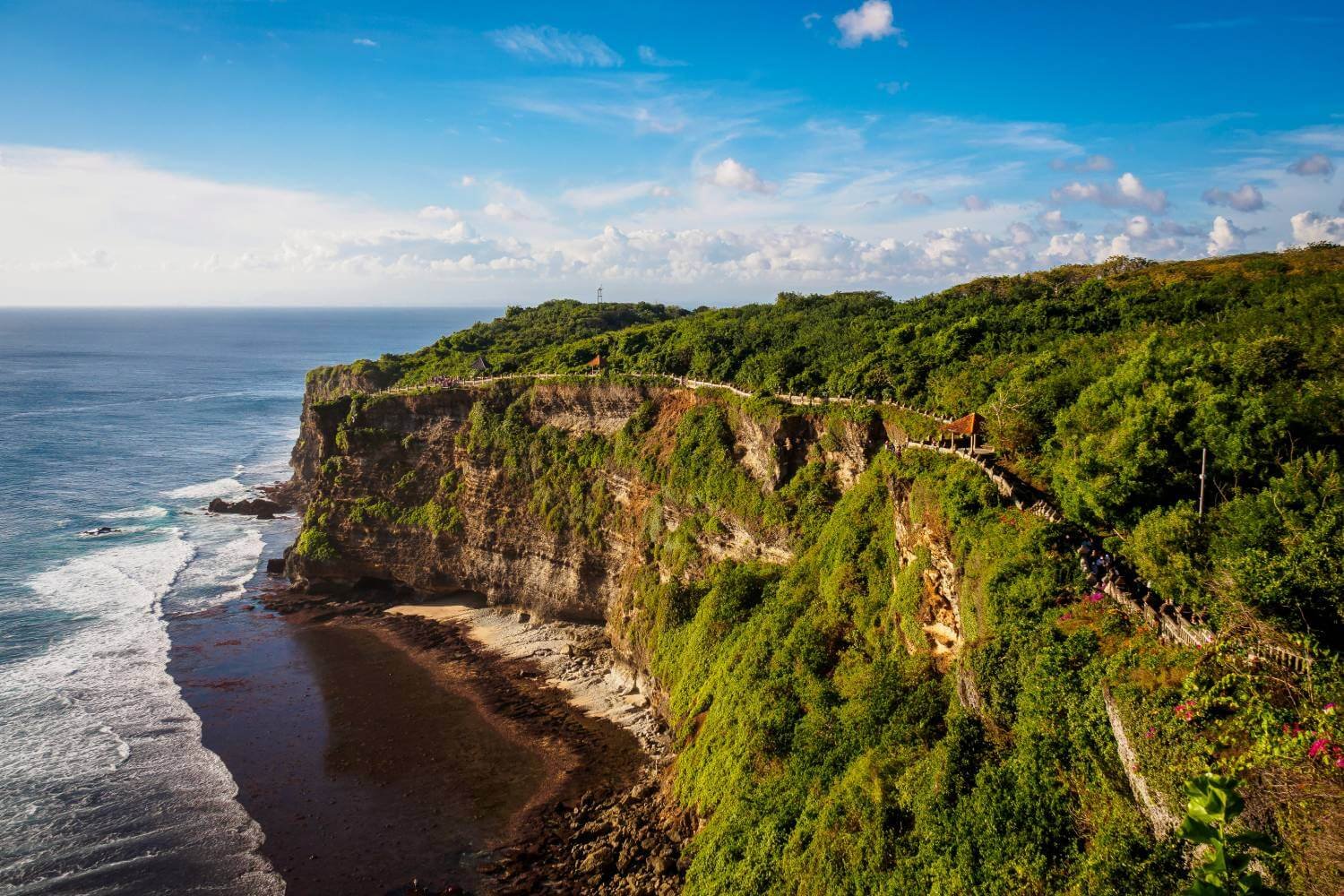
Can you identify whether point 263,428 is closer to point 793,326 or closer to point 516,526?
point 516,526

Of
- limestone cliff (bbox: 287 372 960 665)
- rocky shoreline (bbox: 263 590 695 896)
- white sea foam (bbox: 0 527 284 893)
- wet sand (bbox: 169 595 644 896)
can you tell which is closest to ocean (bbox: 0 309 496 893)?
white sea foam (bbox: 0 527 284 893)

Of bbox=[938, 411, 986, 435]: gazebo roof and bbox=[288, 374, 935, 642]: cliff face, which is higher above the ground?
bbox=[938, 411, 986, 435]: gazebo roof

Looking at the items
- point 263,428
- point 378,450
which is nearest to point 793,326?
point 378,450

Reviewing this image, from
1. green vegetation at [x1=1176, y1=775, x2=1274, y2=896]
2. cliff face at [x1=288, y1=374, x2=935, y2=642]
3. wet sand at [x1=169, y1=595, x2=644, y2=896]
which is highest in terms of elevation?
green vegetation at [x1=1176, y1=775, x2=1274, y2=896]

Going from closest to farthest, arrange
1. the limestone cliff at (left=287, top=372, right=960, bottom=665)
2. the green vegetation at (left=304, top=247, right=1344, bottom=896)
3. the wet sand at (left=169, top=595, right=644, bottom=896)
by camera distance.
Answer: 1. the green vegetation at (left=304, top=247, right=1344, bottom=896)
2. the wet sand at (left=169, top=595, right=644, bottom=896)
3. the limestone cliff at (left=287, top=372, right=960, bottom=665)

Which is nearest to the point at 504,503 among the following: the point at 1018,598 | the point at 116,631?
the point at 116,631

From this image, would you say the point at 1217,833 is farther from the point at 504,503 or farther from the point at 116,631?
the point at 116,631

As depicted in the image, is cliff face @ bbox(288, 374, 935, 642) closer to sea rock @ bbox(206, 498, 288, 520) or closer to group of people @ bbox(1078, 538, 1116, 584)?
sea rock @ bbox(206, 498, 288, 520)

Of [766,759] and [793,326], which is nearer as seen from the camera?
[766,759]
